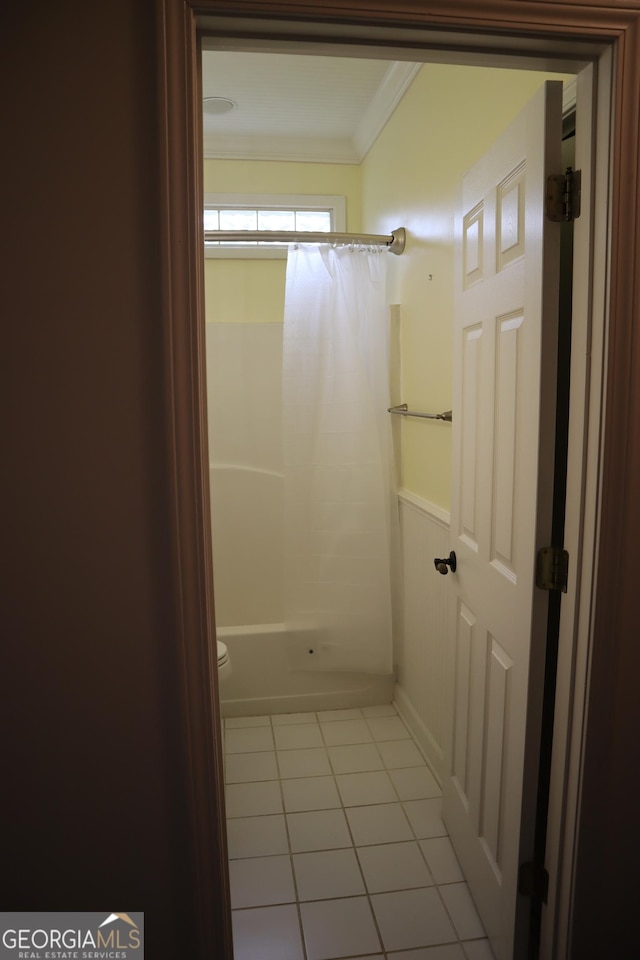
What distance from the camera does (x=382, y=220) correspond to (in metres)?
3.12

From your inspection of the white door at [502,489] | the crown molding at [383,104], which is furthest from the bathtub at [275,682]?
the crown molding at [383,104]

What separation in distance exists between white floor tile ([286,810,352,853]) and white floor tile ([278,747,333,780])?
0.24 metres

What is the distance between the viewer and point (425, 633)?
2.56m

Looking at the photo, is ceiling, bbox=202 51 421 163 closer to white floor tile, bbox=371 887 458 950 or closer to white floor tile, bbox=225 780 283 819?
white floor tile, bbox=225 780 283 819

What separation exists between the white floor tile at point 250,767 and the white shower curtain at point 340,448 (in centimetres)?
56

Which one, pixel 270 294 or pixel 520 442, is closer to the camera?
pixel 520 442

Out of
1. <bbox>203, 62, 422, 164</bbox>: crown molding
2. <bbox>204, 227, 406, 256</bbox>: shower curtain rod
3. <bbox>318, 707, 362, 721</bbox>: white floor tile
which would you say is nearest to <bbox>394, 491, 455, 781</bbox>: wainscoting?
<bbox>318, 707, 362, 721</bbox>: white floor tile

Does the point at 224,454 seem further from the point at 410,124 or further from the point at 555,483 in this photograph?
the point at 555,483

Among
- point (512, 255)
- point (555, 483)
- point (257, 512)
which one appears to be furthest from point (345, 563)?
point (512, 255)

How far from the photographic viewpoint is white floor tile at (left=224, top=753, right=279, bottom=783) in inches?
97.2

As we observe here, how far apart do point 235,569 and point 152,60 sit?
97.5 inches

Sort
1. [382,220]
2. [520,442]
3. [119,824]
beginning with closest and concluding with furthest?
1. [119,824]
2. [520,442]
3. [382,220]

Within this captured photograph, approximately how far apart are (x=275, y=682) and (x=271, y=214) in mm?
2443

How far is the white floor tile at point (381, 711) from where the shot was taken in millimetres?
2939
